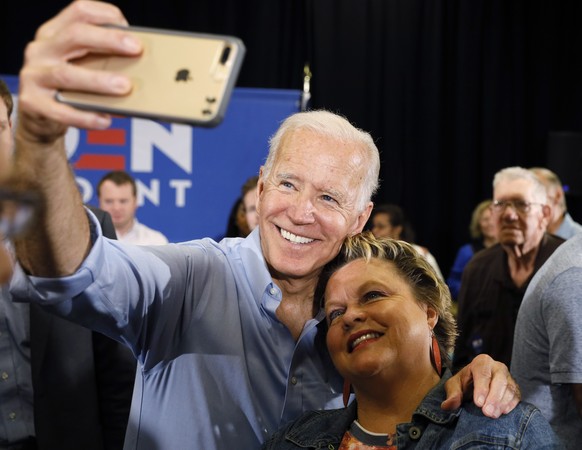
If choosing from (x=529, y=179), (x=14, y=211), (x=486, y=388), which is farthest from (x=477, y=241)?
(x=14, y=211)

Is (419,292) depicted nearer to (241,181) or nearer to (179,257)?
(179,257)

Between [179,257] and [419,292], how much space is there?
0.60 meters

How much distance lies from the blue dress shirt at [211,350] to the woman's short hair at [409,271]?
138 mm

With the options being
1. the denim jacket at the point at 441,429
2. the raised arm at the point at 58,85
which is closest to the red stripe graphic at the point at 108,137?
the denim jacket at the point at 441,429

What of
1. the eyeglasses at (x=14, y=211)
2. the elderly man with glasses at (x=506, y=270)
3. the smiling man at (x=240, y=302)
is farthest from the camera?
the elderly man with glasses at (x=506, y=270)

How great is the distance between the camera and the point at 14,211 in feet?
1.87

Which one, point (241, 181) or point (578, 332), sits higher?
point (578, 332)

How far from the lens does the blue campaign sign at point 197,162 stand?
4977mm

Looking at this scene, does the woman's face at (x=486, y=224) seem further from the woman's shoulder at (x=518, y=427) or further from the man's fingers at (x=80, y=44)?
the man's fingers at (x=80, y=44)

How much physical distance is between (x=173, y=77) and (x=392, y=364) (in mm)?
1026

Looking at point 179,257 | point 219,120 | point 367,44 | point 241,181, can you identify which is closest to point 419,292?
point 179,257

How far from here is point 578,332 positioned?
2.19m

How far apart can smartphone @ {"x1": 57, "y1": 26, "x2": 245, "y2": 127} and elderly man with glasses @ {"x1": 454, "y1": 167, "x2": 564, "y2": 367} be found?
3083 millimetres

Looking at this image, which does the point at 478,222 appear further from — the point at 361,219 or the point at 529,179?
the point at 361,219
